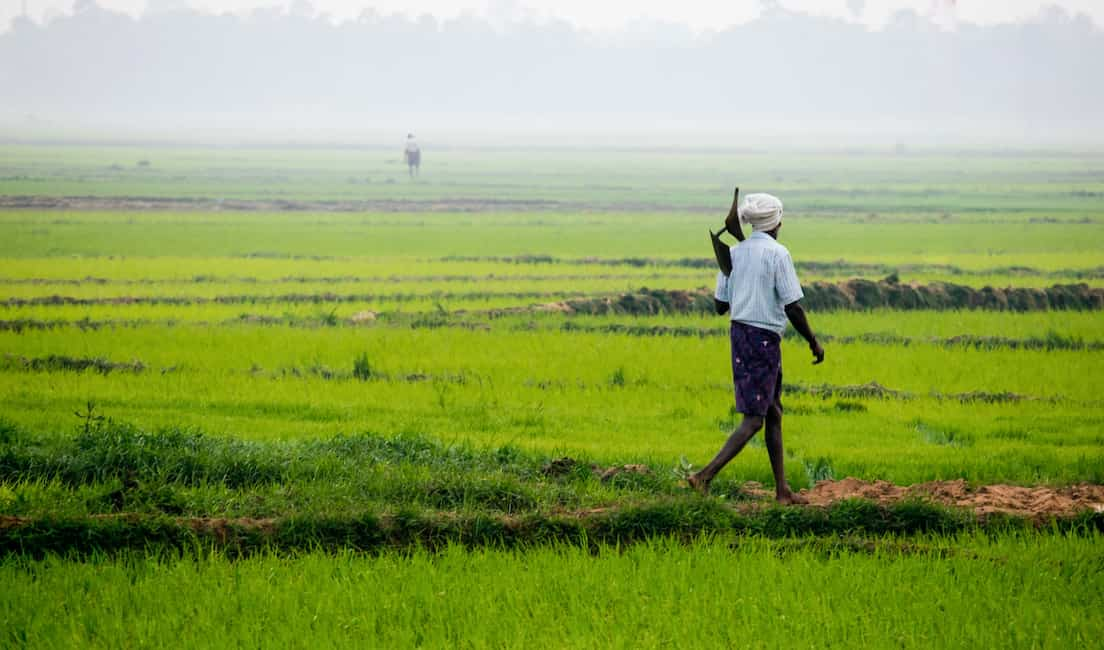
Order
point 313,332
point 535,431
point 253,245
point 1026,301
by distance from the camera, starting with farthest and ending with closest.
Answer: point 253,245, point 1026,301, point 313,332, point 535,431

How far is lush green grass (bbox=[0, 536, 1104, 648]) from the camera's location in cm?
567

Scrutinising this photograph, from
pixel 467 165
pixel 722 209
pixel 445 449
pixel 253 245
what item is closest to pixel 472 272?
pixel 253 245

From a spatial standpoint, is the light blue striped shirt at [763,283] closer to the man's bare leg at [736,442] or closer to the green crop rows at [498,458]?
the man's bare leg at [736,442]

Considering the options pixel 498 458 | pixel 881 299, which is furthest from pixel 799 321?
pixel 881 299

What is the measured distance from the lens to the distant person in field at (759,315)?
7.73m

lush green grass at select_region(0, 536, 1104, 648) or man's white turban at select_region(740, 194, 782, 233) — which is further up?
man's white turban at select_region(740, 194, 782, 233)

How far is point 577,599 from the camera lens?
617 cm

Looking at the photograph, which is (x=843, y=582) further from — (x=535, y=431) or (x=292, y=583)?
(x=535, y=431)

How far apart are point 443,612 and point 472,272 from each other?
61.9ft

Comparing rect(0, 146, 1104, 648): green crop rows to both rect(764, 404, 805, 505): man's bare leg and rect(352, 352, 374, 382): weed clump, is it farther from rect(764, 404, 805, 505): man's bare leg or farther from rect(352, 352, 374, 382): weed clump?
rect(764, 404, 805, 505): man's bare leg

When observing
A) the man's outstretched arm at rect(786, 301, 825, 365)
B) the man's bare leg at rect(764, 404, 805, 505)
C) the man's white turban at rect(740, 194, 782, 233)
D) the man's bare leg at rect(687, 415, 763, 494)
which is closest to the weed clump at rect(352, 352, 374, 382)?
the man's bare leg at rect(687, 415, 763, 494)

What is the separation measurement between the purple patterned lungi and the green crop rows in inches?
23.7

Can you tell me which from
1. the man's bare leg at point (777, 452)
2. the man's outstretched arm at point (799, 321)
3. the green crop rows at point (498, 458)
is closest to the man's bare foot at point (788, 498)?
the man's bare leg at point (777, 452)

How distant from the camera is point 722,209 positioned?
146ft
